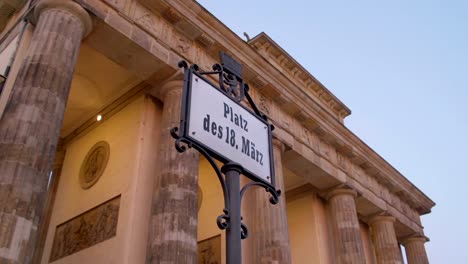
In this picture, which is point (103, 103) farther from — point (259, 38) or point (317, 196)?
point (317, 196)

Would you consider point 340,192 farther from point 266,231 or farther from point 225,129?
point 225,129

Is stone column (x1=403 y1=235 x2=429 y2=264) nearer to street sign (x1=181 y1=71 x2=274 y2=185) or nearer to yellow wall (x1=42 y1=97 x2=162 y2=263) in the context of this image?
Result: yellow wall (x1=42 y1=97 x2=162 y2=263)

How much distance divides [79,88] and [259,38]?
280 inches

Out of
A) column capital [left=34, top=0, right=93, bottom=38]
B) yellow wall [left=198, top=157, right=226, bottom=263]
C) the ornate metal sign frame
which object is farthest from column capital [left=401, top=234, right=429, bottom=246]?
the ornate metal sign frame

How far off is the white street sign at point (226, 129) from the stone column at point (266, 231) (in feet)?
28.1

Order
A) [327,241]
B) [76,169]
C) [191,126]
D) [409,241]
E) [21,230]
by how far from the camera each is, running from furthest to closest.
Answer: [409,241]
[327,241]
[76,169]
[21,230]
[191,126]

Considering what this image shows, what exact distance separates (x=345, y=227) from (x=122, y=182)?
27.0ft

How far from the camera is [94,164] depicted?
12281 millimetres

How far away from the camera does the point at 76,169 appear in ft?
42.3

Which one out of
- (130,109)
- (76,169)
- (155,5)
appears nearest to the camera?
(155,5)

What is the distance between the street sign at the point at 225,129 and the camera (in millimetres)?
2715

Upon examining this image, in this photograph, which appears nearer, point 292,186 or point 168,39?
point 168,39

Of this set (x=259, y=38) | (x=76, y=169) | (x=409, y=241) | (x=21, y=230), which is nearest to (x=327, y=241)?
(x=409, y=241)


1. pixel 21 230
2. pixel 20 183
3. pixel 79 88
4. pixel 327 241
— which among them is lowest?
pixel 21 230
